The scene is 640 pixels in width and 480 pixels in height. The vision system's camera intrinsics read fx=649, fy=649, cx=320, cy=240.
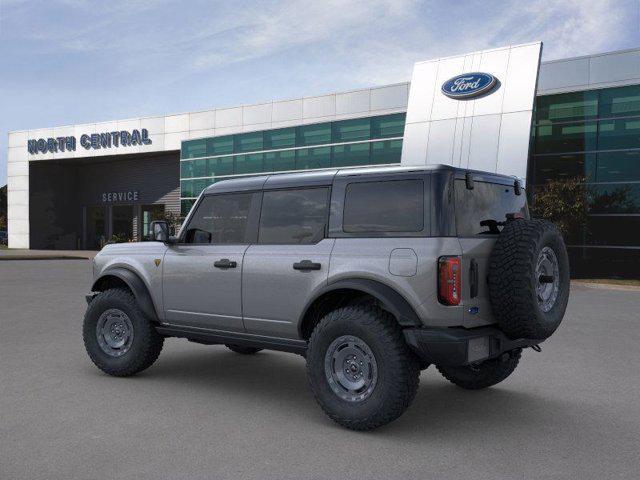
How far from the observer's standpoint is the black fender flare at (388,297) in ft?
15.2

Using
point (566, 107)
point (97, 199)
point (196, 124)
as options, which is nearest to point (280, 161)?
point (196, 124)

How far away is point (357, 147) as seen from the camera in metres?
31.7

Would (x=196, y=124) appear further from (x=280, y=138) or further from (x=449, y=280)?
(x=449, y=280)

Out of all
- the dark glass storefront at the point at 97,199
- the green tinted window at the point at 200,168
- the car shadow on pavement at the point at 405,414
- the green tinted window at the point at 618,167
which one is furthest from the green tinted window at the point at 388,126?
the car shadow on pavement at the point at 405,414

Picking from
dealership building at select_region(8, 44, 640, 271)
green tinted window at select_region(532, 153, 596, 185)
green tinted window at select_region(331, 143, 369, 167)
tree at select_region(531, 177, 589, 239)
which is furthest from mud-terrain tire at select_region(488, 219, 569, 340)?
green tinted window at select_region(331, 143, 369, 167)

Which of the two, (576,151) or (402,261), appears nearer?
(402,261)

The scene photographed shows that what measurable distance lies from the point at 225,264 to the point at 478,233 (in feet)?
7.24

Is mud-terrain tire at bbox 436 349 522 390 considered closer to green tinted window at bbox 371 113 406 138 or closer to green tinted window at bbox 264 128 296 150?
green tinted window at bbox 371 113 406 138

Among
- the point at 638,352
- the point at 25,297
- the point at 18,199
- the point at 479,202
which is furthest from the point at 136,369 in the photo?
the point at 18,199

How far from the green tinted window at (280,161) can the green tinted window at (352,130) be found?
9.37 feet

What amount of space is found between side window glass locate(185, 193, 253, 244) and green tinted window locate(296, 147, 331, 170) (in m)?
26.6

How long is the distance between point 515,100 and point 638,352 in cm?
1703

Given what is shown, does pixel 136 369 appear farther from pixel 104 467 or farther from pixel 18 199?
pixel 18 199

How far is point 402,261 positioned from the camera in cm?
471
